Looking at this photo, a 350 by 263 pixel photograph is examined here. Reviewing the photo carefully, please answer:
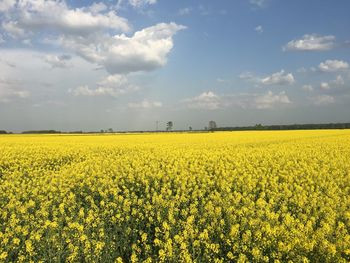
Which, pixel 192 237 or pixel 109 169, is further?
pixel 109 169

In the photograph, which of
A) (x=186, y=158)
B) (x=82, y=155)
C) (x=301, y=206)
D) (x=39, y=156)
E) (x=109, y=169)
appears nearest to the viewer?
(x=301, y=206)

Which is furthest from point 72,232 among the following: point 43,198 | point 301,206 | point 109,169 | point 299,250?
point 109,169

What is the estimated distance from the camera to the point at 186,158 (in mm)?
15586

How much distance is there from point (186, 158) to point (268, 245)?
32.9ft

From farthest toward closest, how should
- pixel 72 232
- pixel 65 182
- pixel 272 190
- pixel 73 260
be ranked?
pixel 65 182 → pixel 272 190 → pixel 72 232 → pixel 73 260

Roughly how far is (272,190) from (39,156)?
43.3ft

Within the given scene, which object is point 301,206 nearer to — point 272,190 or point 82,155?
point 272,190

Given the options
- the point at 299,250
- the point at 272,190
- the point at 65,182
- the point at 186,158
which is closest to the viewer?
the point at 299,250

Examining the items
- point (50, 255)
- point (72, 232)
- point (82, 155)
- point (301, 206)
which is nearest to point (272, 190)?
point (301, 206)

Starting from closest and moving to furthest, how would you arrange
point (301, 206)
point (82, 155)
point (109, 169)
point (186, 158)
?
point (301, 206) < point (109, 169) < point (186, 158) < point (82, 155)

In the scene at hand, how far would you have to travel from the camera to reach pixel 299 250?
205 inches

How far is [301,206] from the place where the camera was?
7.70 m

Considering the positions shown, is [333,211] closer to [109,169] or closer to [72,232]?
[72,232]

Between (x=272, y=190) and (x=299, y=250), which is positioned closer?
(x=299, y=250)
